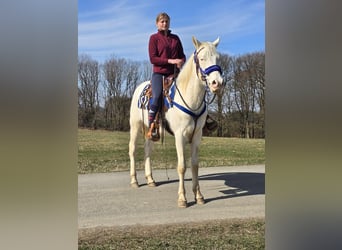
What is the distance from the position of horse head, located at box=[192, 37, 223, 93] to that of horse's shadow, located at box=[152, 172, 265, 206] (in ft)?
2.30

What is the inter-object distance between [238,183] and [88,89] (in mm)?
1239

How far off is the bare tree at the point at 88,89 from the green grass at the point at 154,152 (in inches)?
3.4

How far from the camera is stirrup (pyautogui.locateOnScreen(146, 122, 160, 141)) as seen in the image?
285cm

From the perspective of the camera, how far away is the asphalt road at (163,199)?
2.71 m

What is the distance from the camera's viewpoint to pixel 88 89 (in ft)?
8.98

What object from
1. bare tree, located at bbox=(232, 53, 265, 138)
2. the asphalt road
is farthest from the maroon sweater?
the asphalt road

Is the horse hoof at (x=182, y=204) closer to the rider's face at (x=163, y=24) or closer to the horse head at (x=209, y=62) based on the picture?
the horse head at (x=209, y=62)
